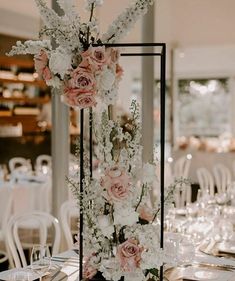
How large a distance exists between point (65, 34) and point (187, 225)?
207cm

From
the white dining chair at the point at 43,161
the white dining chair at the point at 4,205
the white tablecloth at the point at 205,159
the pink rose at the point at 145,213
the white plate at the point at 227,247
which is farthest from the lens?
the white tablecloth at the point at 205,159

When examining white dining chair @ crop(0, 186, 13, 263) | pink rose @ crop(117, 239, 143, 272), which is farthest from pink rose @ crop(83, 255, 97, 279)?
white dining chair @ crop(0, 186, 13, 263)

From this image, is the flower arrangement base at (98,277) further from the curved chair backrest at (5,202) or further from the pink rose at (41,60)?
the curved chair backrest at (5,202)

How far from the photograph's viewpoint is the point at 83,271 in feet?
7.34

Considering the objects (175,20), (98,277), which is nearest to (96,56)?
(98,277)

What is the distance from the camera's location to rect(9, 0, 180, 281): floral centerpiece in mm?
2010

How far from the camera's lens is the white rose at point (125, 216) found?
2043 mm

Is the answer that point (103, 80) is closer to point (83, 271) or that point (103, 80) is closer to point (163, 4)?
point (83, 271)

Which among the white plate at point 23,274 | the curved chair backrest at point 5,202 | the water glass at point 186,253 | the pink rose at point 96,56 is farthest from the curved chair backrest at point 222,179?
the pink rose at point 96,56

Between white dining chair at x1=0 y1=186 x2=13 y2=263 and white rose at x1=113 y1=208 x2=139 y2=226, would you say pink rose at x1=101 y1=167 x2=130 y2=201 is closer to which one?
white rose at x1=113 y1=208 x2=139 y2=226

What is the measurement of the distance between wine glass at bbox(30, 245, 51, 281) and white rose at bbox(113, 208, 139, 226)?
684mm

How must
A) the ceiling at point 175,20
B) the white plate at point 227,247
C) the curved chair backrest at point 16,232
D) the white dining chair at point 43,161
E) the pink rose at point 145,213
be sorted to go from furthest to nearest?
the white dining chair at point 43,161
the ceiling at point 175,20
the curved chair backrest at point 16,232
the white plate at point 227,247
the pink rose at point 145,213

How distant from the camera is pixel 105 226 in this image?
2.06 m

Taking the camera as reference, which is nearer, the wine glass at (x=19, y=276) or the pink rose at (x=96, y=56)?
the pink rose at (x=96, y=56)
